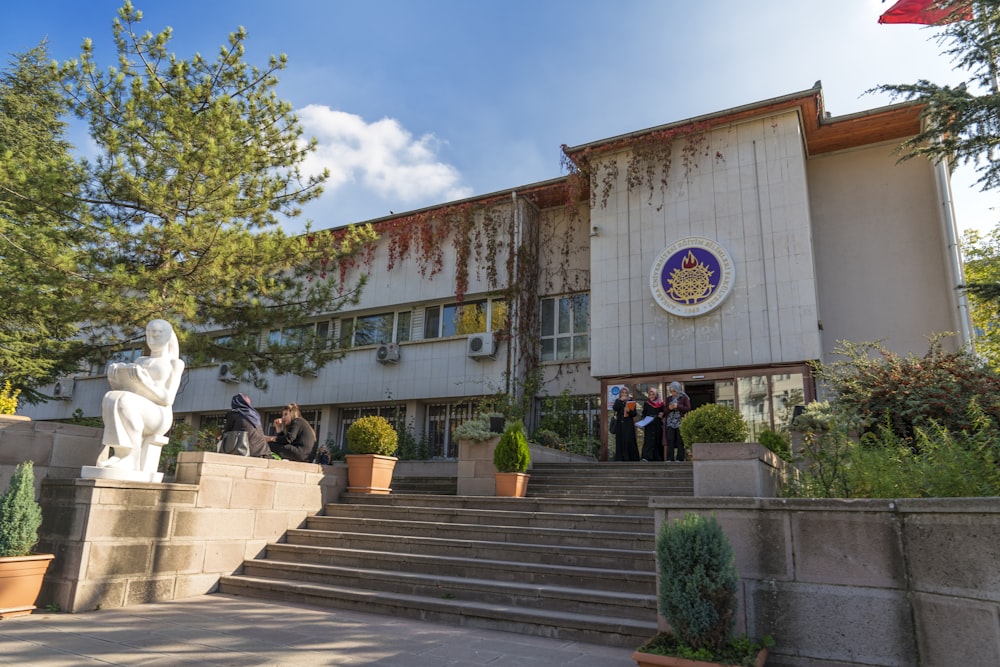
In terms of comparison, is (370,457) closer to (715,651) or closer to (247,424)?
(247,424)

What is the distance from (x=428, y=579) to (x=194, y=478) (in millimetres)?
3167

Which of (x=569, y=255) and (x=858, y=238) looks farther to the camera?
(x=569, y=255)

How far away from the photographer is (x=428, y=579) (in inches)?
266

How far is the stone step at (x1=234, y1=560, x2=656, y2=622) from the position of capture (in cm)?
571

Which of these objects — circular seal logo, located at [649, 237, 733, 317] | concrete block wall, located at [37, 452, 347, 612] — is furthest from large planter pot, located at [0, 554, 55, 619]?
circular seal logo, located at [649, 237, 733, 317]

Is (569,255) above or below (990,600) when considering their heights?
above

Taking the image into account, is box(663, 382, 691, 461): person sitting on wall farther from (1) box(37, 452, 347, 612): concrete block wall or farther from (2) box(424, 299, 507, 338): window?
(1) box(37, 452, 347, 612): concrete block wall

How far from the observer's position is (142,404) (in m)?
6.98

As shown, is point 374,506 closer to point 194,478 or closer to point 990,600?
point 194,478

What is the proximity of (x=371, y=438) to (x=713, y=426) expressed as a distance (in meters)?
5.32

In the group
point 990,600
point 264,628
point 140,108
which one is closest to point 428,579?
point 264,628

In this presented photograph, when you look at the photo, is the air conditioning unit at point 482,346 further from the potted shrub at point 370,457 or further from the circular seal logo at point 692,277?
the potted shrub at point 370,457

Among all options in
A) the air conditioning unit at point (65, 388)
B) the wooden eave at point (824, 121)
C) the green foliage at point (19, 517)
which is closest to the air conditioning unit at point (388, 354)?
the wooden eave at point (824, 121)

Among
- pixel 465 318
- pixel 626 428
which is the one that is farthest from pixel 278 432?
pixel 465 318
